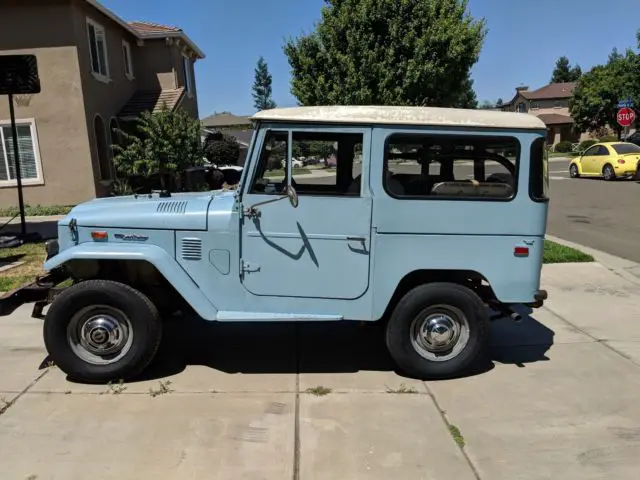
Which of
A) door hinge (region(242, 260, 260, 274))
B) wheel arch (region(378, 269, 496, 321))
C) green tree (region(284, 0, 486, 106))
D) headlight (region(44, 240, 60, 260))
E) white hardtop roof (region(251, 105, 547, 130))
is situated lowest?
wheel arch (region(378, 269, 496, 321))

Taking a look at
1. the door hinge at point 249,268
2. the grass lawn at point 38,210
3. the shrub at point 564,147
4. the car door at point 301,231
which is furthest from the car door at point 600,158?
the shrub at point 564,147

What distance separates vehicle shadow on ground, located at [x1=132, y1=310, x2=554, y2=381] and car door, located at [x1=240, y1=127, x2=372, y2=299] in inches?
30.7

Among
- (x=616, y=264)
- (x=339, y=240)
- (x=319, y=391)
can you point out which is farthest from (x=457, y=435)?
(x=616, y=264)

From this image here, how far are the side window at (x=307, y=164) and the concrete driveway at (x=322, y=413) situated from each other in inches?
59.6

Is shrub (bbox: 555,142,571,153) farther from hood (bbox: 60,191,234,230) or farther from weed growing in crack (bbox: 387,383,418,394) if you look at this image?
hood (bbox: 60,191,234,230)

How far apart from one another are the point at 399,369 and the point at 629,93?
40579 millimetres

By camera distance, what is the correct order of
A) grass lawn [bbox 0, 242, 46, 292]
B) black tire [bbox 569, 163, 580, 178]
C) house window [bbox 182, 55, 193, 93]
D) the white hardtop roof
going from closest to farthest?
the white hardtop roof
grass lawn [bbox 0, 242, 46, 292]
house window [bbox 182, 55, 193, 93]
black tire [bbox 569, 163, 580, 178]

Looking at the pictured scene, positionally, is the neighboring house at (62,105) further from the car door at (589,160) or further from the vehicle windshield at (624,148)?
the vehicle windshield at (624,148)

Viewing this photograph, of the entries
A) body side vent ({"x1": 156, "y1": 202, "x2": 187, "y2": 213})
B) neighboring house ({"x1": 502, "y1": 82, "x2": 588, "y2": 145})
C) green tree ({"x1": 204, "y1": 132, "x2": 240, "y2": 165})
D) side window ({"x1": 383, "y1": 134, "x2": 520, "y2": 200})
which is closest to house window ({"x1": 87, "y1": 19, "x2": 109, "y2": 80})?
green tree ({"x1": 204, "y1": 132, "x2": 240, "y2": 165})

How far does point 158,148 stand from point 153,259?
12107 mm

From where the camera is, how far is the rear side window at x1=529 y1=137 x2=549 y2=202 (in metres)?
3.97

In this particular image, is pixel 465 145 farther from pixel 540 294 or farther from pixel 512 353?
pixel 512 353

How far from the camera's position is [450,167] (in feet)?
13.6

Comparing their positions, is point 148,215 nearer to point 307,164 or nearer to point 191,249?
point 191,249
